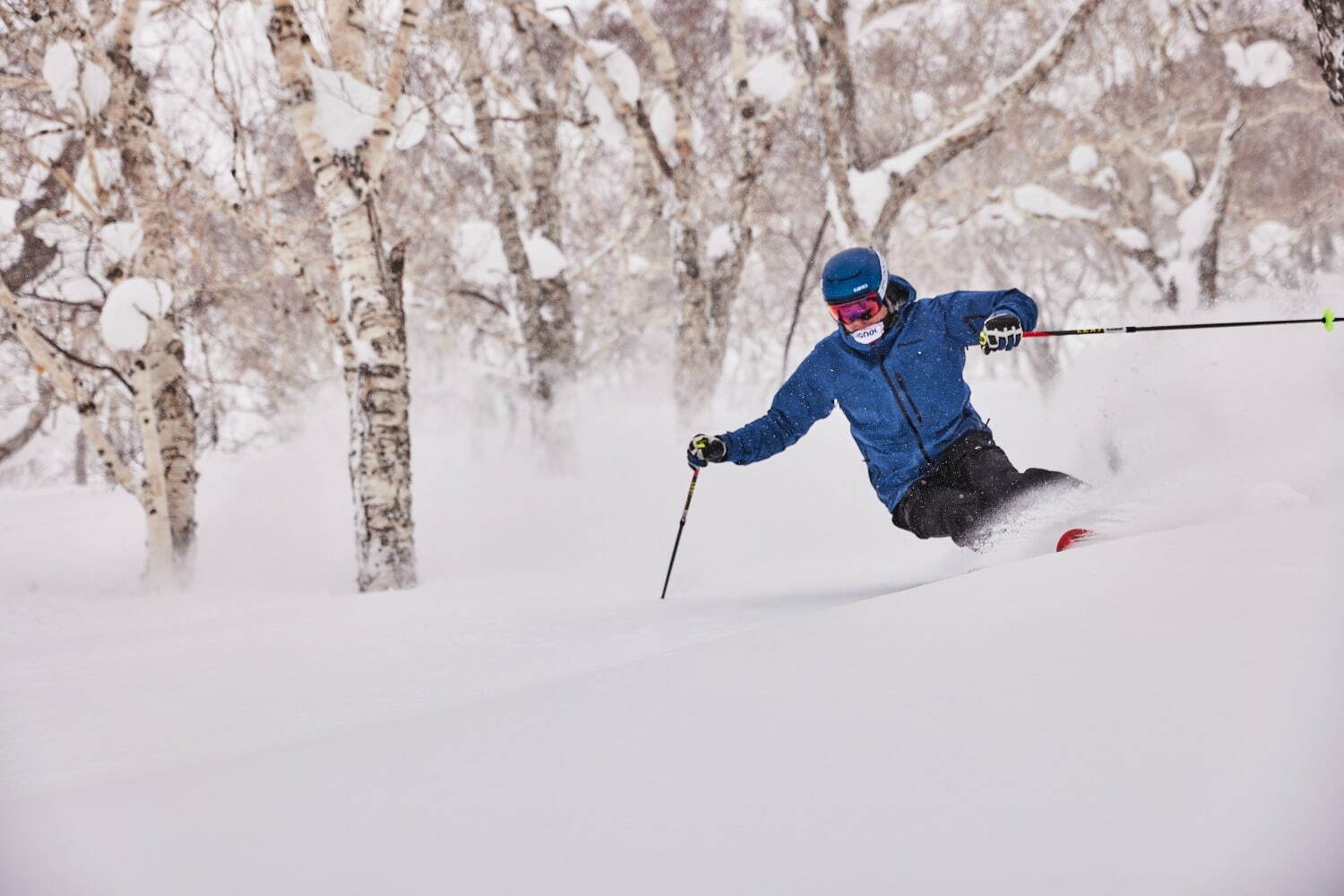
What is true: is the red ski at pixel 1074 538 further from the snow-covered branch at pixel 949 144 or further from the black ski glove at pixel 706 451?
the snow-covered branch at pixel 949 144

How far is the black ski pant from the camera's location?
12.4 ft

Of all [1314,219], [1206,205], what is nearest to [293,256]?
[1206,205]

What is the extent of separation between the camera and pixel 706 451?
14.5ft

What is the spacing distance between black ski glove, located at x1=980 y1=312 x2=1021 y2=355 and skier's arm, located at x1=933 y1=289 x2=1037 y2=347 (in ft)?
0.54

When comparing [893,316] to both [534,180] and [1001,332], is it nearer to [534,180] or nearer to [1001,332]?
[1001,332]

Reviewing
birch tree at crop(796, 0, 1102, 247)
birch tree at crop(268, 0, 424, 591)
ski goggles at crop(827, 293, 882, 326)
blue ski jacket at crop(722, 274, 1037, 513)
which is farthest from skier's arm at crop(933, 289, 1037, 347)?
birch tree at crop(796, 0, 1102, 247)

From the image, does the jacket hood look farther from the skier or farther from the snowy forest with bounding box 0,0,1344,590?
the snowy forest with bounding box 0,0,1344,590

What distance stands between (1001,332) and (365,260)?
4.17 m

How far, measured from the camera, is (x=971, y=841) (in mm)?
1205

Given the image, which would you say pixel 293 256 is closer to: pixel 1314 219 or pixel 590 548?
pixel 590 548

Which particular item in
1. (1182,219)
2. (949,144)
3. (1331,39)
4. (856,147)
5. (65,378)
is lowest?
(65,378)

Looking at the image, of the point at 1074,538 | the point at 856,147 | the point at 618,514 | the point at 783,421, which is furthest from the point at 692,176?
the point at 1074,538

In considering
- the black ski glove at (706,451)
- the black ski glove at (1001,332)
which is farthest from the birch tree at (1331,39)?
the black ski glove at (706,451)

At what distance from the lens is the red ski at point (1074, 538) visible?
3.07 m
